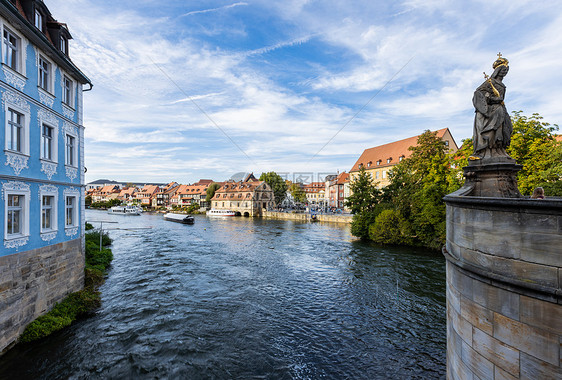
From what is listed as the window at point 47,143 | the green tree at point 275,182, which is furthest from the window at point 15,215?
the green tree at point 275,182

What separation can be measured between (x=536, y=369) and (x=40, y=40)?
47.4 feet

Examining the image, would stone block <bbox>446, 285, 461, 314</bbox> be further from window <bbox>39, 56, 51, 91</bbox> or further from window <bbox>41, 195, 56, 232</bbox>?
window <bbox>39, 56, 51, 91</bbox>

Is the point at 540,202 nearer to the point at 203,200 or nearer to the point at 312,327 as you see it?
the point at 312,327

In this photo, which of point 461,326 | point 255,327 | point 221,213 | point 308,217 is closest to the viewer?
point 461,326

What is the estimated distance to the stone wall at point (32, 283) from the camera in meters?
7.98

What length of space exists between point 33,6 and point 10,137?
4747mm

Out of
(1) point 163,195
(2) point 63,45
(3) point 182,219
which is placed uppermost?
(2) point 63,45

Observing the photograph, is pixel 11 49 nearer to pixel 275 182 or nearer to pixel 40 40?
pixel 40 40

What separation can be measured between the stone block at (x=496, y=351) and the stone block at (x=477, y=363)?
78 millimetres

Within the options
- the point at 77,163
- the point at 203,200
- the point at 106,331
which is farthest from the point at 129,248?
the point at 203,200

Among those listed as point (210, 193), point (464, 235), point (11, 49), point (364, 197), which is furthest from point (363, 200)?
point (210, 193)

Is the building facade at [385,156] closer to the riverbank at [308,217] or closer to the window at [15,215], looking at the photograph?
the riverbank at [308,217]

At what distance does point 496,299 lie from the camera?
4.06m

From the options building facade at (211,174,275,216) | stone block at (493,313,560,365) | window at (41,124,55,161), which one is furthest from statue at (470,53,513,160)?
building facade at (211,174,275,216)
